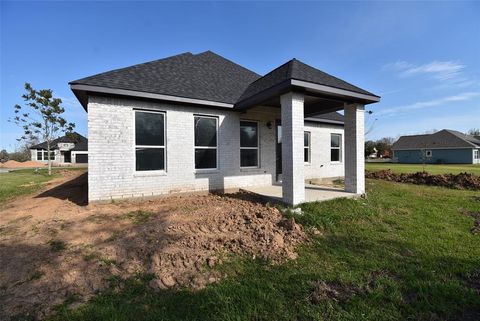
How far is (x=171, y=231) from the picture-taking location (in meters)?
4.60

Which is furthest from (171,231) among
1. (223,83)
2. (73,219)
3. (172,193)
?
(223,83)

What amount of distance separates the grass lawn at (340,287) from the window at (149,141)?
4.92 meters

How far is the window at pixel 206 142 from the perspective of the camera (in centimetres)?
861

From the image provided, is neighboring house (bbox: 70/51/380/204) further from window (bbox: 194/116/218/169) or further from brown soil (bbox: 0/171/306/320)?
brown soil (bbox: 0/171/306/320)

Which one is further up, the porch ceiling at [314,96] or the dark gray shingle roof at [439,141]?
the dark gray shingle roof at [439,141]

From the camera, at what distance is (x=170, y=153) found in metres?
7.99

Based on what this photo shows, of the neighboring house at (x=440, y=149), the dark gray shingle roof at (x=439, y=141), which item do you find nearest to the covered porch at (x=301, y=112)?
the neighboring house at (x=440, y=149)

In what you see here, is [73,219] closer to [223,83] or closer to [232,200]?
[232,200]

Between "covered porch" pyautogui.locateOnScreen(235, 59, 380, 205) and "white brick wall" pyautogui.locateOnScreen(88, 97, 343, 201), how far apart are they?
1.57m

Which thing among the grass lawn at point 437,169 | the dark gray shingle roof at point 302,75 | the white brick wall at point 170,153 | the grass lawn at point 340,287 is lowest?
the grass lawn at point 340,287

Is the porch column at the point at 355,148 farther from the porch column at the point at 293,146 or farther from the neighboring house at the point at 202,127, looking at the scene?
the porch column at the point at 293,146

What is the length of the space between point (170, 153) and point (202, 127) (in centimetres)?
157

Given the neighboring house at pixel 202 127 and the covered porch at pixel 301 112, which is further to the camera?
the neighboring house at pixel 202 127

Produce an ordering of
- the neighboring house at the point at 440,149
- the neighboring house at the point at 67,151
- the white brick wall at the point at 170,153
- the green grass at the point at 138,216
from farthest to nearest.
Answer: the neighboring house at the point at 67,151, the neighboring house at the point at 440,149, the white brick wall at the point at 170,153, the green grass at the point at 138,216
